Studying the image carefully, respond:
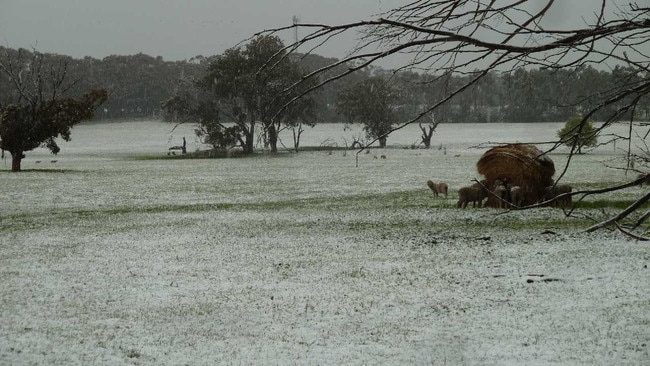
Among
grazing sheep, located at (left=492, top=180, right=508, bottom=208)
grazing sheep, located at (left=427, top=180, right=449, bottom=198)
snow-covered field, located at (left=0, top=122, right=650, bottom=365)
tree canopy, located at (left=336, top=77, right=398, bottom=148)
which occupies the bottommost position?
snow-covered field, located at (left=0, top=122, right=650, bottom=365)

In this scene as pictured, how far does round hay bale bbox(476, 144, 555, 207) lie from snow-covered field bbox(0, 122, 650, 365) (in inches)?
53.0

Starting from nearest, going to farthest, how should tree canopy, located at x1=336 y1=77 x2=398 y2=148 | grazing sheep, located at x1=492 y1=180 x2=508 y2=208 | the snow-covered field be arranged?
the snow-covered field → grazing sheep, located at x1=492 y1=180 x2=508 y2=208 → tree canopy, located at x1=336 y1=77 x2=398 y2=148

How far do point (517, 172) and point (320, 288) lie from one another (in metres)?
12.4

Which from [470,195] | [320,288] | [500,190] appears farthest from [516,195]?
[320,288]

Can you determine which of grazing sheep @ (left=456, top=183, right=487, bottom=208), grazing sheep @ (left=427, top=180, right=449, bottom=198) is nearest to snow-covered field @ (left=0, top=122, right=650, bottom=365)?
grazing sheep @ (left=456, top=183, right=487, bottom=208)

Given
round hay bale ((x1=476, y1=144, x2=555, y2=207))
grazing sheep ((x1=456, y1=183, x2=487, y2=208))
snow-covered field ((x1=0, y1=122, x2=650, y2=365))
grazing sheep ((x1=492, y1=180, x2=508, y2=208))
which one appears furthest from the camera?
grazing sheep ((x1=456, y1=183, x2=487, y2=208))

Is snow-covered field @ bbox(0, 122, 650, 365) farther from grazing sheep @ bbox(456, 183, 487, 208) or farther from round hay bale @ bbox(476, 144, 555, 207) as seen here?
round hay bale @ bbox(476, 144, 555, 207)

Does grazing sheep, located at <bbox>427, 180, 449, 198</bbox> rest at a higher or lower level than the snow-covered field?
higher

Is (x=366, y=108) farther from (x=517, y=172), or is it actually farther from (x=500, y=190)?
(x=500, y=190)

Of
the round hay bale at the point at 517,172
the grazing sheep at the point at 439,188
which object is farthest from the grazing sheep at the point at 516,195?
the grazing sheep at the point at 439,188

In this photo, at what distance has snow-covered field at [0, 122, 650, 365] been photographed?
7.79m

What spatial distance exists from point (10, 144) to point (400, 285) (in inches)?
1571

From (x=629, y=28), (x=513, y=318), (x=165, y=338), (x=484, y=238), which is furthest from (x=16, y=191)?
(x=629, y=28)

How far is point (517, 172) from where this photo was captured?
21344 mm
